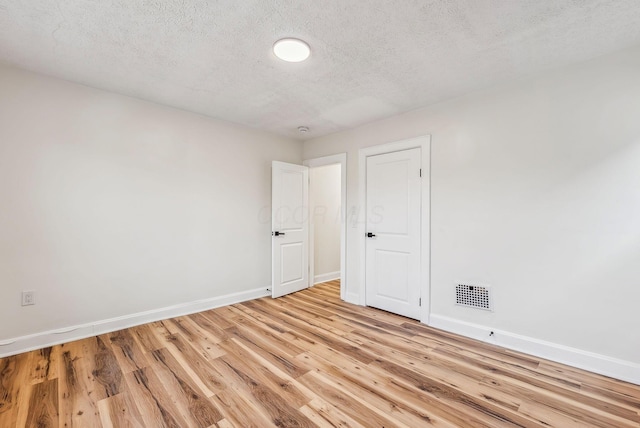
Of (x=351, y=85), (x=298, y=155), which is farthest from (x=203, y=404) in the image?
(x=298, y=155)

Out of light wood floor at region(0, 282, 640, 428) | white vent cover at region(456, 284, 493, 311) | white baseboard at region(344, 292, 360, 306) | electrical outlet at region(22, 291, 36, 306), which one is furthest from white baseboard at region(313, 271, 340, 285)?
electrical outlet at region(22, 291, 36, 306)

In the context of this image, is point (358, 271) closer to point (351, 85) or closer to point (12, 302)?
point (351, 85)

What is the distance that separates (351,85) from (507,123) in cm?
153

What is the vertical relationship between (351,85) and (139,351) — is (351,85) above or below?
above

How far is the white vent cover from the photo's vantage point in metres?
2.70

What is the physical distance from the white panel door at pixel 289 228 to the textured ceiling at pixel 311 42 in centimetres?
151

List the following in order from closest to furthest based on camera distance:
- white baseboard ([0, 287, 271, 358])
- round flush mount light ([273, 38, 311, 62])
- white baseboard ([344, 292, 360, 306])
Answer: round flush mount light ([273, 38, 311, 62])
white baseboard ([0, 287, 271, 358])
white baseboard ([344, 292, 360, 306])

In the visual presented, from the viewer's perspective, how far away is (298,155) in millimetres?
4688

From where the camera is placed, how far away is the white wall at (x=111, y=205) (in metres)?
2.44

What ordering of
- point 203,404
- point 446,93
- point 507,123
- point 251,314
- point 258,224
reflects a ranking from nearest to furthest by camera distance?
point 203,404
point 507,123
point 446,93
point 251,314
point 258,224

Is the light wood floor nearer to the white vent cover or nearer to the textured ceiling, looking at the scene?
the white vent cover

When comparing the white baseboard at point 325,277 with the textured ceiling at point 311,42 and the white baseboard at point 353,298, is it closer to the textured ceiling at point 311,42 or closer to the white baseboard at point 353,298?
the white baseboard at point 353,298

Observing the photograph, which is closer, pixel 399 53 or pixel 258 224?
pixel 399 53

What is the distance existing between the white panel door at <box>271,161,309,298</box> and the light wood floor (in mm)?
1351
